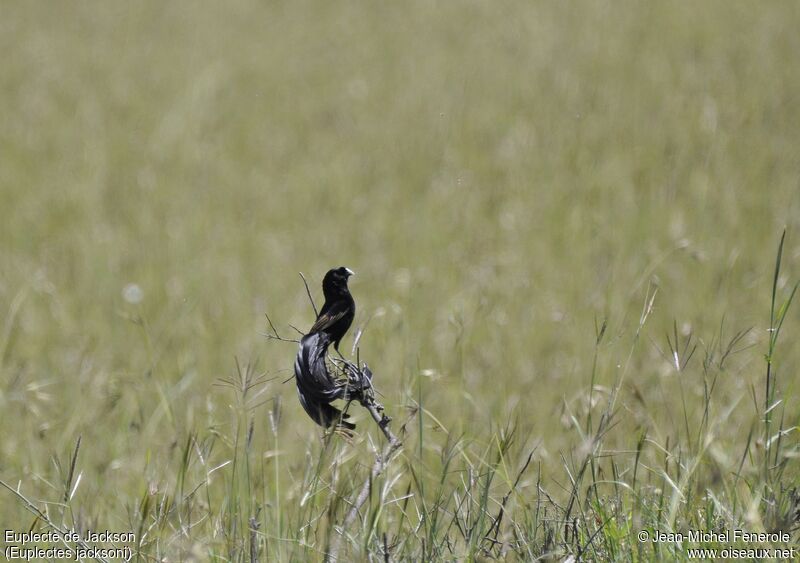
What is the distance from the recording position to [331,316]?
1192mm

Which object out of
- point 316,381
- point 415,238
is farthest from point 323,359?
point 415,238

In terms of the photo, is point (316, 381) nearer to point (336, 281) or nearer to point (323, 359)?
point (323, 359)

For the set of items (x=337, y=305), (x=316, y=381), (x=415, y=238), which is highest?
(x=415, y=238)

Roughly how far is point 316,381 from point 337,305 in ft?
0.38

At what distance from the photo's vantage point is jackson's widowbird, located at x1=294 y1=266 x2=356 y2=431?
3.75 feet

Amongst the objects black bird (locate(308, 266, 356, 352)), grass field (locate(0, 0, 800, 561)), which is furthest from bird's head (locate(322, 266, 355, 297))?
grass field (locate(0, 0, 800, 561))

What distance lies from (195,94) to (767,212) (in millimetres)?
4863

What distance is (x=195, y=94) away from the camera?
7.79 metres

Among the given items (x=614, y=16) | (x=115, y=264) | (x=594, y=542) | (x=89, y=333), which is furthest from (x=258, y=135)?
(x=594, y=542)

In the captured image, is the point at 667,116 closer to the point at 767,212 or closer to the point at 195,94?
the point at 767,212

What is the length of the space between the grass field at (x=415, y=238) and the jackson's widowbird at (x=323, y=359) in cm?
26

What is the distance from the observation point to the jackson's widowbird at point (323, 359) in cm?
114

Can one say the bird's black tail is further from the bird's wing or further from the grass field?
the grass field

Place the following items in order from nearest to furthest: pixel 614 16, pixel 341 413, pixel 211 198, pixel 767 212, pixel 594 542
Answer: pixel 341 413
pixel 594 542
pixel 767 212
pixel 211 198
pixel 614 16
